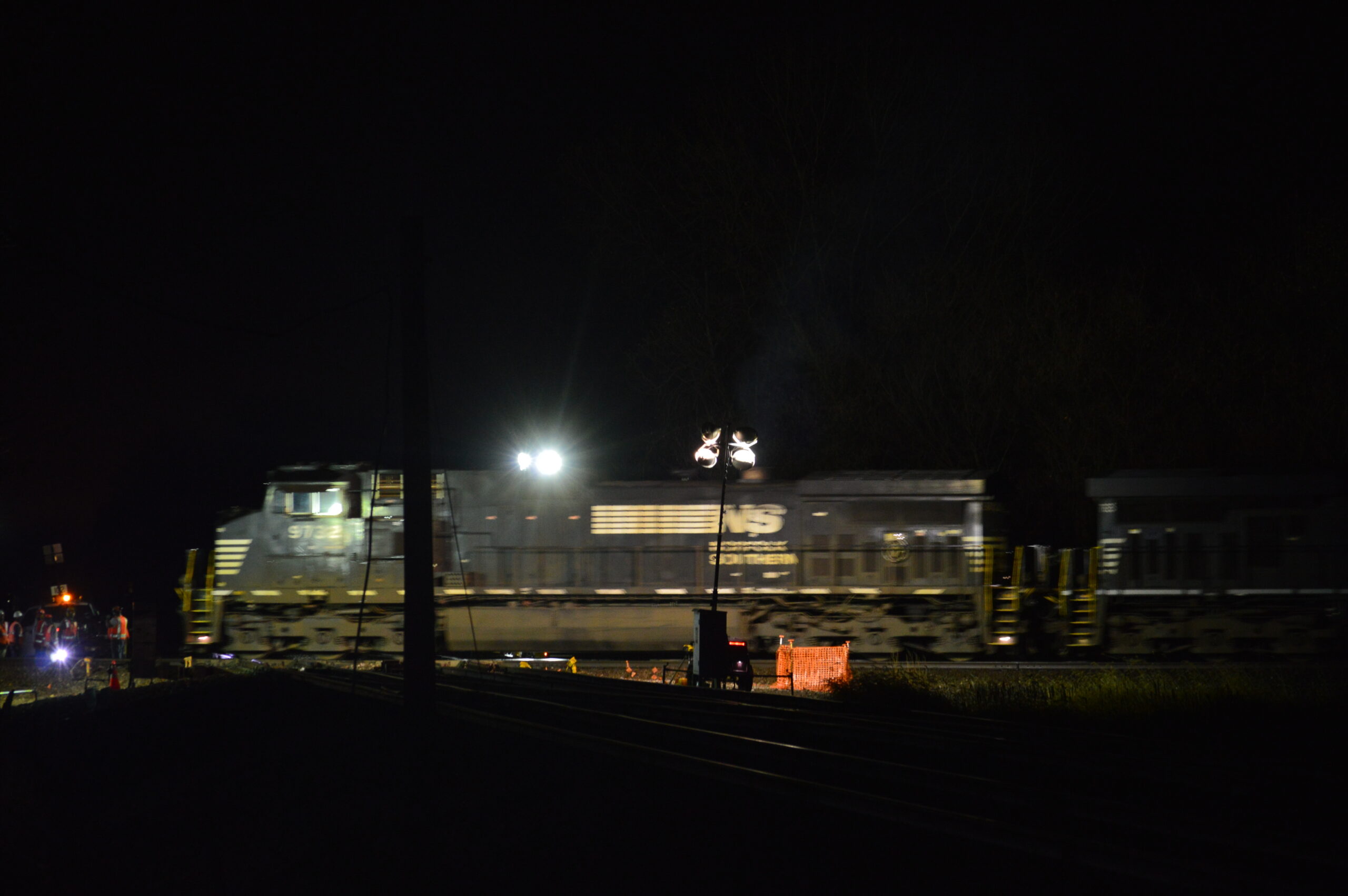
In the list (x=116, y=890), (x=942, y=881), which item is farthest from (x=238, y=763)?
(x=942, y=881)

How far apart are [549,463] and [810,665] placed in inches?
254

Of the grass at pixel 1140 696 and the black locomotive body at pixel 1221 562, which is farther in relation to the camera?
the black locomotive body at pixel 1221 562

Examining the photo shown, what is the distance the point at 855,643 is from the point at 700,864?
47.0 ft

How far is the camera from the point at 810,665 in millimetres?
17312

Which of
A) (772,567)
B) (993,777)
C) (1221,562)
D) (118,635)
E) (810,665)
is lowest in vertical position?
(118,635)

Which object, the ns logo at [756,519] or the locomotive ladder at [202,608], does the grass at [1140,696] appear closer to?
the ns logo at [756,519]

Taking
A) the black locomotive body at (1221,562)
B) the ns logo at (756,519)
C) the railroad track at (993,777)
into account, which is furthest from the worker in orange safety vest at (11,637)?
the black locomotive body at (1221,562)

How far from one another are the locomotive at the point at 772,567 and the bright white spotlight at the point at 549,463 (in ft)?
0.63

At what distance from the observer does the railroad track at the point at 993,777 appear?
4711 mm

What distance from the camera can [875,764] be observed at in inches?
266

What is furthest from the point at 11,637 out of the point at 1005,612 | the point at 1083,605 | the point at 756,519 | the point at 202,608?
the point at 1083,605

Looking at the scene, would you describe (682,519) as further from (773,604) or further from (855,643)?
(855,643)

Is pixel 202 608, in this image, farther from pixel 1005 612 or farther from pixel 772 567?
pixel 1005 612

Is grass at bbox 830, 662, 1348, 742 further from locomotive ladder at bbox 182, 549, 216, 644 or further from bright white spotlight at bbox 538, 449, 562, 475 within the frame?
locomotive ladder at bbox 182, 549, 216, 644
